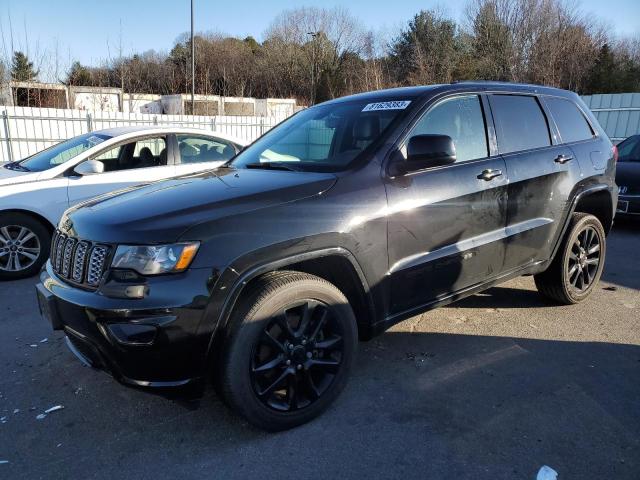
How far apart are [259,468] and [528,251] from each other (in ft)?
8.20

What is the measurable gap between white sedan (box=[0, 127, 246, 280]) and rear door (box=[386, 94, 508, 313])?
3.84m

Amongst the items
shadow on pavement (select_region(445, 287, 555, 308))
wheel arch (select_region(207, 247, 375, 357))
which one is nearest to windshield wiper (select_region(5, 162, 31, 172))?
wheel arch (select_region(207, 247, 375, 357))

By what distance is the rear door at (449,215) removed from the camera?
2938 mm

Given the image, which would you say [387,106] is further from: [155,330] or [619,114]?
[619,114]

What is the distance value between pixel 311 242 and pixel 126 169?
4326mm

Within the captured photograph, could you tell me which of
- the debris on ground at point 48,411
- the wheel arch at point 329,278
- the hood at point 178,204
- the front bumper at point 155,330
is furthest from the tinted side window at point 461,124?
the debris on ground at point 48,411

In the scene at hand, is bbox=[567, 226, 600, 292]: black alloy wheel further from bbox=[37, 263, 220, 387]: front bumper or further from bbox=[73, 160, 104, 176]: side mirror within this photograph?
bbox=[73, 160, 104, 176]: side mirror

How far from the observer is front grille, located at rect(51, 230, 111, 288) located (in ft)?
7.88

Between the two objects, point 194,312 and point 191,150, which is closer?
point 194,312

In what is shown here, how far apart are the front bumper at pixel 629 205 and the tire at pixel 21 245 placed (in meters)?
7.92

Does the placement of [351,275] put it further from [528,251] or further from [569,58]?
[569,58]

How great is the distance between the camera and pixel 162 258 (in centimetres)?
228

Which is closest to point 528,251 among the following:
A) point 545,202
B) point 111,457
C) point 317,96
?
point 545,202

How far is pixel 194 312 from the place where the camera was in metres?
2.26
